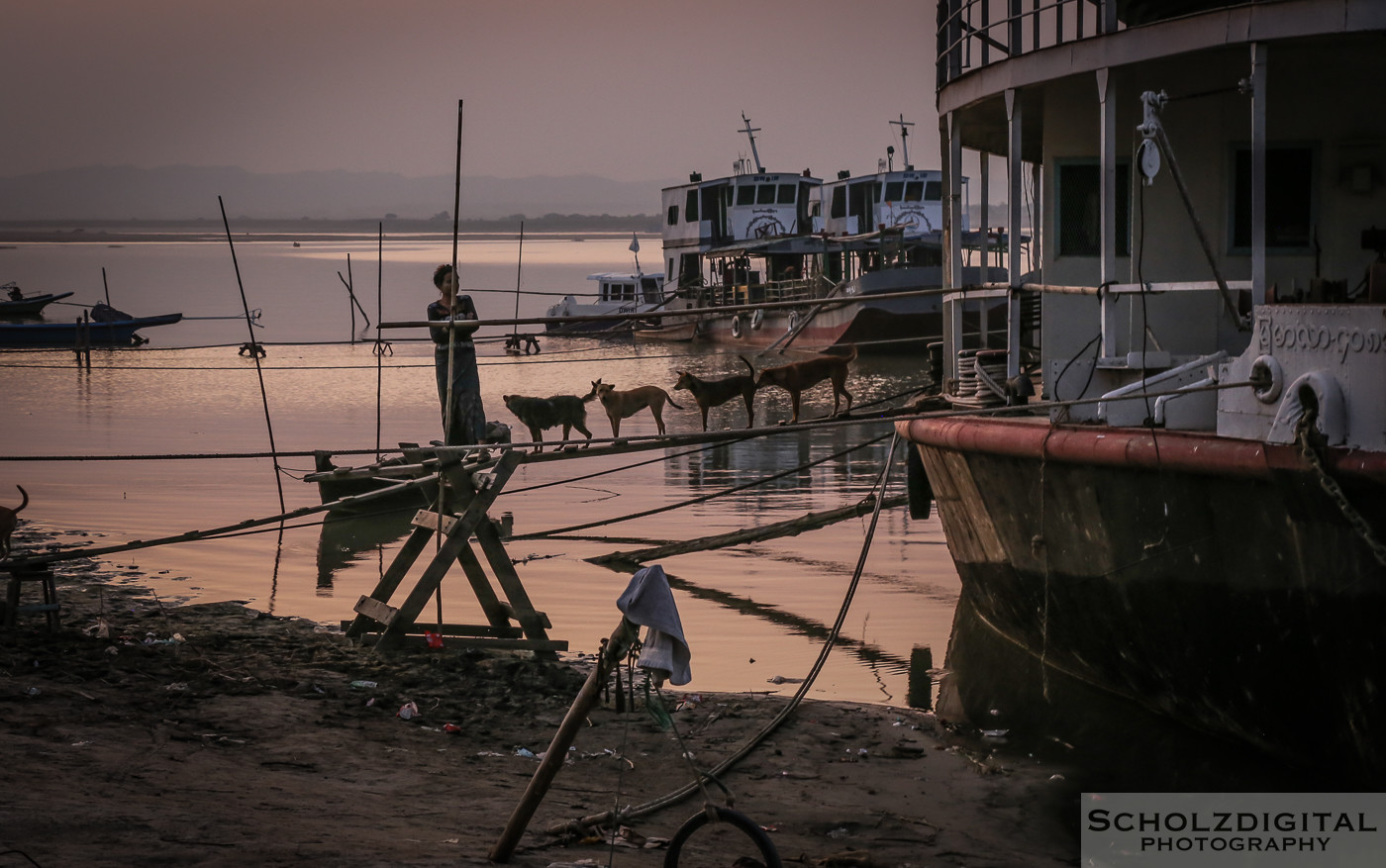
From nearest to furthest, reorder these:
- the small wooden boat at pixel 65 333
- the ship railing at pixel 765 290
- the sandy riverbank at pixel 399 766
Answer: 1. the sandy riverbank at pixel 399 766
2. the ship railing at pixel 765 290
3. the small wooden boat at pixel 65 333

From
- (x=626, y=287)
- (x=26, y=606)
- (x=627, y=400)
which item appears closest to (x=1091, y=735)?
(x=26, y=606)

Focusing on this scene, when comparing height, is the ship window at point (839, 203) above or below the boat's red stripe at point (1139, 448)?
above

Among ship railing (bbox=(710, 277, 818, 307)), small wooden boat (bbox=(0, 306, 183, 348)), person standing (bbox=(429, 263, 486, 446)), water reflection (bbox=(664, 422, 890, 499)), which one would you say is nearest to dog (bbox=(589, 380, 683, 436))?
water reflection (bbox=(664, 422, 890, 499))

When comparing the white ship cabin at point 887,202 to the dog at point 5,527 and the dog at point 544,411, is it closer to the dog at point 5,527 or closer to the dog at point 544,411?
the dog at point 544,411

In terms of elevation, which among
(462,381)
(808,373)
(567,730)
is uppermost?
(462,381)

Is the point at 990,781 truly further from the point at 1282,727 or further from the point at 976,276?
the point at 976,276

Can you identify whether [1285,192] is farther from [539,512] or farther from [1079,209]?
[539,512]

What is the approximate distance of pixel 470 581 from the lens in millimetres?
8430

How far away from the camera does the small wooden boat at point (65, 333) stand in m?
38.1

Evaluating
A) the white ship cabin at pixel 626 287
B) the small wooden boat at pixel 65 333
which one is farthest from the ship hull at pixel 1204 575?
the white ship cabin at pixel 626 287

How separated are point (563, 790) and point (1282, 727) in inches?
132

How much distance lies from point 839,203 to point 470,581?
119 ft

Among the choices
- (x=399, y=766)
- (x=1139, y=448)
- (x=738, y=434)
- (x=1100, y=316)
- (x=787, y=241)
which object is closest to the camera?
(x=399, y=766)

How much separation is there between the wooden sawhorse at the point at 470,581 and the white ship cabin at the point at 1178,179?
339cm
